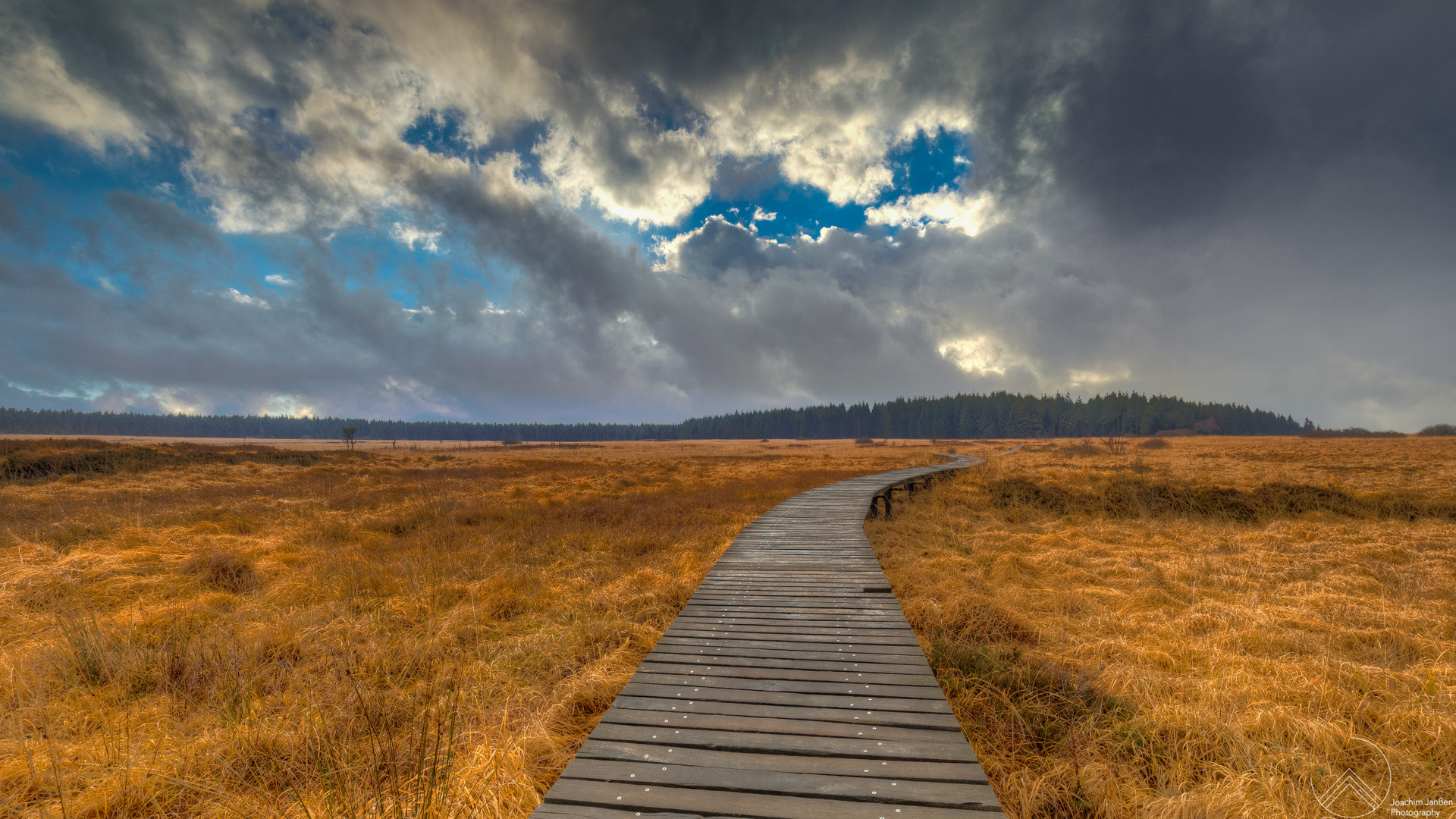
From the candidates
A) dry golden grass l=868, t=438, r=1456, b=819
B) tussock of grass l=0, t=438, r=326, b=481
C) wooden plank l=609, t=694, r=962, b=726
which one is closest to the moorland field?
dry golden grass l=868, t=438, r=1456, b=819

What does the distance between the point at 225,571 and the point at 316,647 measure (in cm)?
468

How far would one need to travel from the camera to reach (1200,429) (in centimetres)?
10150

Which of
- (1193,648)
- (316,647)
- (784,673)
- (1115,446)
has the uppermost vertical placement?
(1115,446)

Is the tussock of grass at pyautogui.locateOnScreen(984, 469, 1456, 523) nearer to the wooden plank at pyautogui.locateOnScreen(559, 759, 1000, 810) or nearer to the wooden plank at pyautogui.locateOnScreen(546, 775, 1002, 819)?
the wooden plank at pyautogui.locateOnScreen(559, 759, 1000, 810)

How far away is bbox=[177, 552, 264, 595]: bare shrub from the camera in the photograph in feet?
27.0

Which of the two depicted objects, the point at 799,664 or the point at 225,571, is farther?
the point at 225,571

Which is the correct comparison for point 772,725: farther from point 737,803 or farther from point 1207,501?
point 1207,501

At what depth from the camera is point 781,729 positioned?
336 centimetres

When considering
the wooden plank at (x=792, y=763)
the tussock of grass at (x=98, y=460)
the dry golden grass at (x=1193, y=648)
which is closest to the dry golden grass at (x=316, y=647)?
the wooden plank at (x=792, y=763)

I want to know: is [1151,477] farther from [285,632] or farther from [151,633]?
[151,633]

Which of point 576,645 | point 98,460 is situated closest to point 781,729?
point 576,645

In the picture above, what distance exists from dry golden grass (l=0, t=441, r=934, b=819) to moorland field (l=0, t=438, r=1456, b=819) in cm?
4

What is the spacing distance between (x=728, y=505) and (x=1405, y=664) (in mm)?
12931

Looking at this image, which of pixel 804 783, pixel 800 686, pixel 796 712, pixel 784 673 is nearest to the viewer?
pixel 804 783
